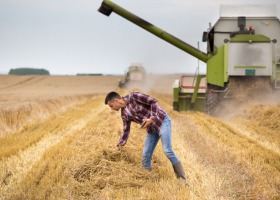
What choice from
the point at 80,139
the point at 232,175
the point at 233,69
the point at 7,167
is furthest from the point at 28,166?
the point at 233,69

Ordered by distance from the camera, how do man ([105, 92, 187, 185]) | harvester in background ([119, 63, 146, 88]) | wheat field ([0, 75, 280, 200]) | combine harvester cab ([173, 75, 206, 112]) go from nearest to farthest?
wheat field ([0, 75, 280, 200]), man ([105, 92, 187, 185]), combine harvester cab ([173, 75, 206, 112]), harvester in background ([119, 63, 146, 88])

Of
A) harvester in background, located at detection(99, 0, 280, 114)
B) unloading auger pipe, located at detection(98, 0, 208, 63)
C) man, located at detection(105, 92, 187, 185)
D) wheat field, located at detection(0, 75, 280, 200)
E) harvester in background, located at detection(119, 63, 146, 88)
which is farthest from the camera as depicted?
harvester in background, located at detection(119, 63, 146, 88)

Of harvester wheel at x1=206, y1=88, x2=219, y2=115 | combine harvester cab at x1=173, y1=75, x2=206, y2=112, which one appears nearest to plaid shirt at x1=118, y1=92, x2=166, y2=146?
harvester wheel at x1=206, y1=88, x2=219, y2=115

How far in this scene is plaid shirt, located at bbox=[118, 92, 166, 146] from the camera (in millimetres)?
6160

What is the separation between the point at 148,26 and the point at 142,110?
9412 millimetres

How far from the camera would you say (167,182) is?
6.11 metres

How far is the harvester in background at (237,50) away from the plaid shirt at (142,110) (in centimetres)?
826

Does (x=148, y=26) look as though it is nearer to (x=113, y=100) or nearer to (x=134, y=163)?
(x=134, y=163)

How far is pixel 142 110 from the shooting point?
621 cm

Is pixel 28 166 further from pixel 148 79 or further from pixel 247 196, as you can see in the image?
pixel 148 79

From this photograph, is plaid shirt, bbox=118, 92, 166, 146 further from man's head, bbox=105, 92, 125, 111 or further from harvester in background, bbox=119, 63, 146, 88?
harvester in background, bbox=119, 63, 146, 88

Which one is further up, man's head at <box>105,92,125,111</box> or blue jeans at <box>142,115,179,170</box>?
man's head at <box>105,92,125,111</box>

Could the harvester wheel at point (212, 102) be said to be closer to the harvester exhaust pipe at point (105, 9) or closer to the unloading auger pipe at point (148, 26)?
the unloading auger pipe at point (148, 26)

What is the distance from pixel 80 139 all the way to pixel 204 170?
3.00 metres
